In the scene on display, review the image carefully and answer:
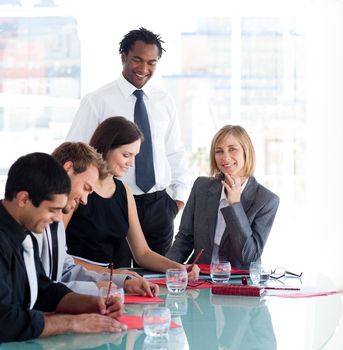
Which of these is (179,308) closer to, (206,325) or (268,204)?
(206,325)

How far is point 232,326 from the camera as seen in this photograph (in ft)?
9.11

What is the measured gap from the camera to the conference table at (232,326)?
2.48m

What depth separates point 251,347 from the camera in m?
2.50

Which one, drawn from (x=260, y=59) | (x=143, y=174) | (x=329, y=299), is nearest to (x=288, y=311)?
(x=329, y=299)

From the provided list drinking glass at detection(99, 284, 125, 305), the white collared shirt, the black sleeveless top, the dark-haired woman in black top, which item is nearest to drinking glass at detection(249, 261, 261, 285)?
the dark-haired woman in black top

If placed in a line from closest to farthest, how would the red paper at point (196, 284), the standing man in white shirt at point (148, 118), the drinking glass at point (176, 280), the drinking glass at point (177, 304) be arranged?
the drinking glass at point (177, 304) → the drinking glass at point (176, 280) → the red paper at point (196, 284) → the standing man in white shirt at point (148, 118)

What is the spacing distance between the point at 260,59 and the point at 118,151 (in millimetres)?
4255

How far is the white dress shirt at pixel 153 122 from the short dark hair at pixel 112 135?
67cm

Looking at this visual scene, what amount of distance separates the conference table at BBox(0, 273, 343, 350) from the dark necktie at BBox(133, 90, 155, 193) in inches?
56.7

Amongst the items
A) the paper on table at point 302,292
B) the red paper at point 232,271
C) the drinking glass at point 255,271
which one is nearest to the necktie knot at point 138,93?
the red paper at point 232,271

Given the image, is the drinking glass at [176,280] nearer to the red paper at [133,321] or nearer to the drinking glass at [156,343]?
the red paper at [133,321]

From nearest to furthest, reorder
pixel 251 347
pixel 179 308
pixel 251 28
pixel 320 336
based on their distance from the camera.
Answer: pixel 251 347 < pixel 320 336 < pixel 179 308 < pixel 251 28

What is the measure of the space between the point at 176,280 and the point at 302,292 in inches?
20.3

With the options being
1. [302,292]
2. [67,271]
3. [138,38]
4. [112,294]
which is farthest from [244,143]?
[112,294]
